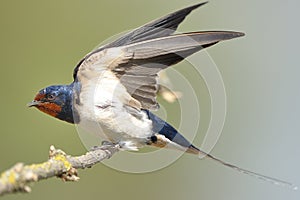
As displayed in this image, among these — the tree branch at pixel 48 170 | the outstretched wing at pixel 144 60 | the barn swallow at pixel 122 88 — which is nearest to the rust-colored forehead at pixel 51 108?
the barn swallow at pixel 122 88

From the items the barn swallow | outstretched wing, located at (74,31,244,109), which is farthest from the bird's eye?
outstretched wing, located at (74,31,244,109)

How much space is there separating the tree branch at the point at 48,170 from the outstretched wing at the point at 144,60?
8.8 inches

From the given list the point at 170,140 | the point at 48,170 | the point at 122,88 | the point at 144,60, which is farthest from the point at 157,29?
the point at 48,170

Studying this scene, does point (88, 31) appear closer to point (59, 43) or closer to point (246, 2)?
point (59, 43)

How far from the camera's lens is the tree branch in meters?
0.80

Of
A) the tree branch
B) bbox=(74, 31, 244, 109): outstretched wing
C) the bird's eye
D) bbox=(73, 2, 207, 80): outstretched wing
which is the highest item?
bbox=(73, 2, 207, 80): outstretched wing

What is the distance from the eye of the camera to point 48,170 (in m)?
0.98

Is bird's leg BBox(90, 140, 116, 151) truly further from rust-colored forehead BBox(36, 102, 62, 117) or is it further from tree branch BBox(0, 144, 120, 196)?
rust-colored forehead BBox(36, 102, 62, 117)

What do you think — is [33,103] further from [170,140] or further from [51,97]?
[170,140]

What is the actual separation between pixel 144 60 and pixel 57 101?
1.14ft

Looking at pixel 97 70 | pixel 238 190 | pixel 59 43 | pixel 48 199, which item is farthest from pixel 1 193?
pixel 238 190

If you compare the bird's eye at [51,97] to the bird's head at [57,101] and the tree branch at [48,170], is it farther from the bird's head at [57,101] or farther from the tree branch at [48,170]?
the tree branch at [48,170]

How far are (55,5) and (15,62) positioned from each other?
1.47 ft

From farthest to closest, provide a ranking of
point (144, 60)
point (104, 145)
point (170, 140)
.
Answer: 1. point (170, 140)
2. point (104, 145)
3. point (144, 60)
